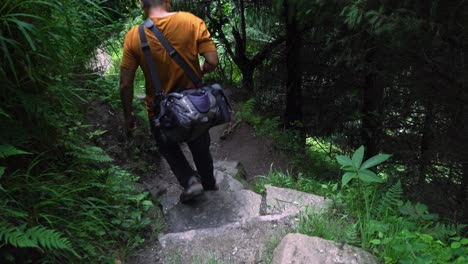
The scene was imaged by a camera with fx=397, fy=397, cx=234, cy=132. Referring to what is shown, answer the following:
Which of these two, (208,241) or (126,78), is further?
(126,78)

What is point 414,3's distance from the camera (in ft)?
13.0

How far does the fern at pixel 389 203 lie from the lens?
2.92 m

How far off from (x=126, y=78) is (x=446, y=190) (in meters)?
3.49

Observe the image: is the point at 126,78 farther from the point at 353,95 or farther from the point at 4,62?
the point at 353,95

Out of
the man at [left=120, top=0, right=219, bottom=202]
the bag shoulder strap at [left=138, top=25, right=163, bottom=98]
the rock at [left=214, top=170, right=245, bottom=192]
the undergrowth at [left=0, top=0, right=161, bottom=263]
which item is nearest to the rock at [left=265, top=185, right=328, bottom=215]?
the man at [left=120, top=0, right=219, bottom=202]

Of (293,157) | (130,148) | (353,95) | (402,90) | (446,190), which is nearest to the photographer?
(446,190)

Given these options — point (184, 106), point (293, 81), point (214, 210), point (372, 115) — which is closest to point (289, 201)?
point (214, 210)

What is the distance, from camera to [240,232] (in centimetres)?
314

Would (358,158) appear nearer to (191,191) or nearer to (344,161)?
(344,161)

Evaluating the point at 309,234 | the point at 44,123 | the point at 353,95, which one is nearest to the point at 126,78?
the point at 44,123

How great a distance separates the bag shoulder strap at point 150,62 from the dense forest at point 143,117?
0.38m

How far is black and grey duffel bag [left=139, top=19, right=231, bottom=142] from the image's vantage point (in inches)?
132

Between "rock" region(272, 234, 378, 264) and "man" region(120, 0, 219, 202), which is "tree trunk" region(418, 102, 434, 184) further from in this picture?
"man" region(120, 0, 219, 202)

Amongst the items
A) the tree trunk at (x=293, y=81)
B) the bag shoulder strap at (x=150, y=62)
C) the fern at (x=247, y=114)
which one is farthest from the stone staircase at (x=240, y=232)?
the tree trunk at (x=293, y=81)
